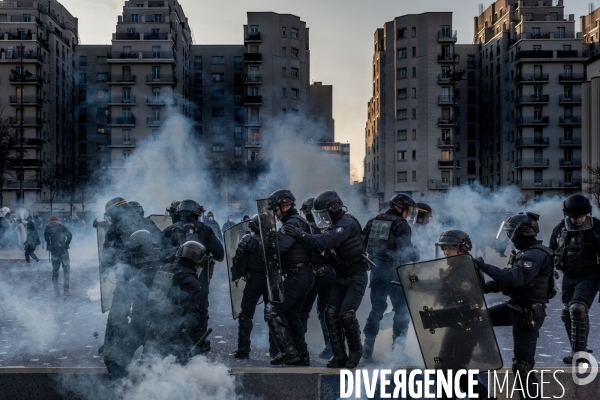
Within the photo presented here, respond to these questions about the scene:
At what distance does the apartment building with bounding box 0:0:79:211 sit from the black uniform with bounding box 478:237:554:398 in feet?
171

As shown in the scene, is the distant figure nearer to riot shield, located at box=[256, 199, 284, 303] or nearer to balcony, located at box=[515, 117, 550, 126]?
riot shield, located at box=[256, 199, 284, 303]

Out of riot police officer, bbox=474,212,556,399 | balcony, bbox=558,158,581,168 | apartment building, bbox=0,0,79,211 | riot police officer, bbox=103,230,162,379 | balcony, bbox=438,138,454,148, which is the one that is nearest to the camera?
riot police officer, bbox=474,212,556,399

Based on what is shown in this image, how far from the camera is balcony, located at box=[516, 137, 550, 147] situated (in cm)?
5675

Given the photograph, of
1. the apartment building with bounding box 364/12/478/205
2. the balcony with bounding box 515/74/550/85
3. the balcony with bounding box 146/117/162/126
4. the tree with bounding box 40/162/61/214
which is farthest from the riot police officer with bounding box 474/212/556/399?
the balcony with bounding box 515/74/550/85

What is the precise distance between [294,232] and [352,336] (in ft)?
3.73

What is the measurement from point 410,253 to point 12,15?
61304 millimetres

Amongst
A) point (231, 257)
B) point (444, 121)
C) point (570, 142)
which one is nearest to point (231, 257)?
point (231, 257)

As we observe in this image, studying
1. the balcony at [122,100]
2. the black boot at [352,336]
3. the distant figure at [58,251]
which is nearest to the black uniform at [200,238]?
the black boot at [352,336]

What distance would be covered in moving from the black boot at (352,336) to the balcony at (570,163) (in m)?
56.5

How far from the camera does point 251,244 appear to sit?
6180 mm

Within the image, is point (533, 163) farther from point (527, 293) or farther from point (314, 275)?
point (527, 293)

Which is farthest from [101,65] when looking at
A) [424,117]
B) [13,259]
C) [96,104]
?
[13,259]

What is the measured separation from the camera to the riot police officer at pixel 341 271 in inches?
227

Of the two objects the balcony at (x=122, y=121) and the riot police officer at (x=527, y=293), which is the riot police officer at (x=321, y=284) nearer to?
the riot police officer at (x=527, y=293)
